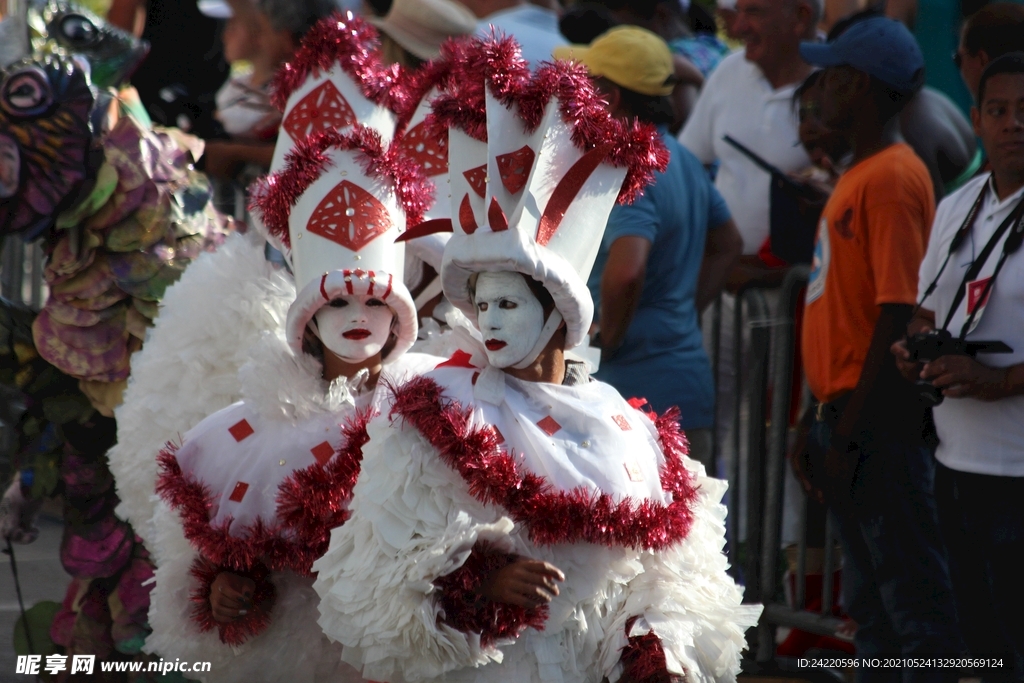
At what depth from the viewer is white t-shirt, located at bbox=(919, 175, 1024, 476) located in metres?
3.87

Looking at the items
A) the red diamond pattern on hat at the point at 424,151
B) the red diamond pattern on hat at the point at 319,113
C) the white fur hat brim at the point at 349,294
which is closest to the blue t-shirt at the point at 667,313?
the red diamond pattern on hat at the point at 424,151

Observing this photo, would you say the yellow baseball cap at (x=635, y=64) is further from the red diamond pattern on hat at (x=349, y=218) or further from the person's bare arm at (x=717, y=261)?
the red diamond pattern on hat at (x=349, y=218)

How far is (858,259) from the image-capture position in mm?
4508

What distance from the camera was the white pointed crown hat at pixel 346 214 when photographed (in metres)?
3.64

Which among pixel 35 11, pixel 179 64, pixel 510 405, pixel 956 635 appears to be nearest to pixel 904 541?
pixel 956 635

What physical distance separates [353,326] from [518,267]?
2.55ft

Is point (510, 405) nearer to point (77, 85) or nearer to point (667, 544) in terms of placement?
point (667, 544)

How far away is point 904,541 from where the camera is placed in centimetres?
431

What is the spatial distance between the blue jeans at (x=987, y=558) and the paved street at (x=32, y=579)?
303cm

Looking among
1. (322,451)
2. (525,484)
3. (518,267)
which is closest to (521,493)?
(525,484)

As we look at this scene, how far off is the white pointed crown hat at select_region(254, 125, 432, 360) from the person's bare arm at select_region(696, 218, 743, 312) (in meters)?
1.72

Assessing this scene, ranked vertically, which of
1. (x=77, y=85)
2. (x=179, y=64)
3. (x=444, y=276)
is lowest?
(x=179, y=64)

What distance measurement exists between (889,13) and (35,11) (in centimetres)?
346

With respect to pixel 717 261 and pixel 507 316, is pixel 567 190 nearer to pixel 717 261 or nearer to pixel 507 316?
pixel 507 316
